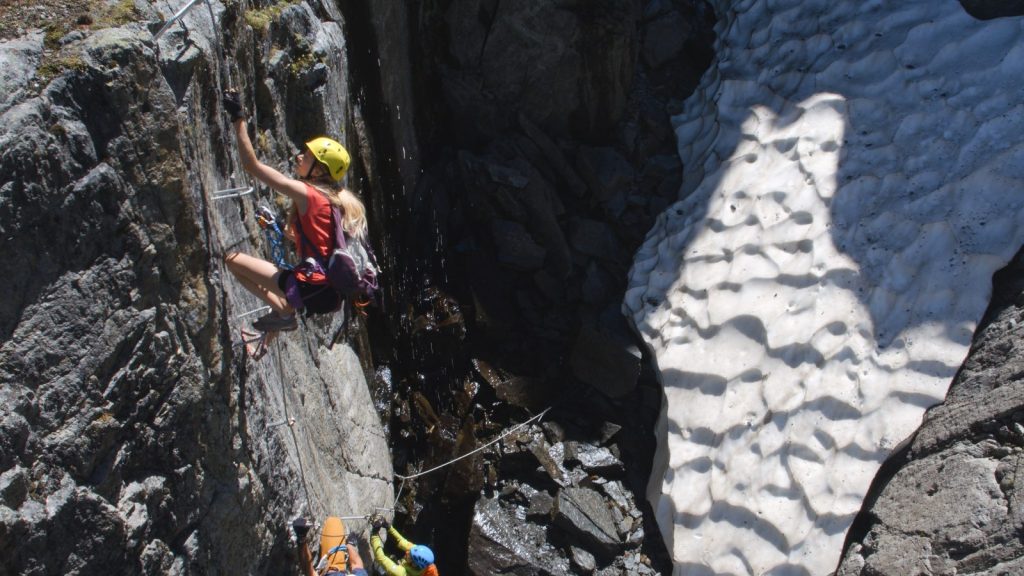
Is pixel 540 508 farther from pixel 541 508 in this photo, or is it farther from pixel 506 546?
pixel 506 546

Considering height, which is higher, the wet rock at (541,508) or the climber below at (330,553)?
the climber below at (330,553)

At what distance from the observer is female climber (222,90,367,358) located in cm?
423

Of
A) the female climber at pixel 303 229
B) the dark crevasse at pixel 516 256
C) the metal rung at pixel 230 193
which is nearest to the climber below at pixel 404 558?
the dark crevasse at pixel 516 256

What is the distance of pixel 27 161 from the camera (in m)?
3.18

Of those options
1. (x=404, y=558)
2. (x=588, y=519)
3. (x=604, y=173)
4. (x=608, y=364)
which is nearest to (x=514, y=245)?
(x=604, y=173)

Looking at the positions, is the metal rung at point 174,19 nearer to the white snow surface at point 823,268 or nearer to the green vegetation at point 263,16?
the green vegetation at point 263,16

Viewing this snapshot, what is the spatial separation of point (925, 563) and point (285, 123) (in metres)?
5.45

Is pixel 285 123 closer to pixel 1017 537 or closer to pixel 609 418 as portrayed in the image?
pixel 609 418

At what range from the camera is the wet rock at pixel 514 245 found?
29.4 feet

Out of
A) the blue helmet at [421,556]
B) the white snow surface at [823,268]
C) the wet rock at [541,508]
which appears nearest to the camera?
the blue helmet at [421,556]

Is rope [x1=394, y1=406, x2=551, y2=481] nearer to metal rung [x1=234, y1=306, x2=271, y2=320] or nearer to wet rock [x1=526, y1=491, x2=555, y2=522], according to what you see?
wet rock [x1=526, y1=491, x2=555, y2=522]

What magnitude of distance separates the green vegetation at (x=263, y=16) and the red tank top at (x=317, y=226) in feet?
4.91

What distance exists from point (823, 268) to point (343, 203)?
5.10 meters

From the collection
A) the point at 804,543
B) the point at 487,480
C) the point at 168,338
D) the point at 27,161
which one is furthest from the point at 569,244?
the point at 27,161
